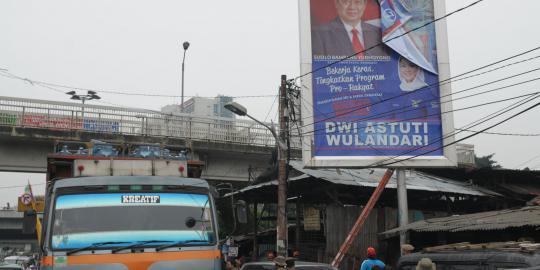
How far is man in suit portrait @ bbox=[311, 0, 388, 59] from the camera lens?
56.4 feet

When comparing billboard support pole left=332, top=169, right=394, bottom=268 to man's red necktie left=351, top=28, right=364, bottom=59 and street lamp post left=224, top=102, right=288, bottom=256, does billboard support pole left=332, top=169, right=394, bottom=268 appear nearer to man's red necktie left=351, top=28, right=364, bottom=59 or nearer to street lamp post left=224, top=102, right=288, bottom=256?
street lamp post left=224, top=102, right=288, bottom=256

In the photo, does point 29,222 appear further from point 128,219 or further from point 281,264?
point 281,264

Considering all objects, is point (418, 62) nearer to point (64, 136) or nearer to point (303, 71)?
point (303, 71)

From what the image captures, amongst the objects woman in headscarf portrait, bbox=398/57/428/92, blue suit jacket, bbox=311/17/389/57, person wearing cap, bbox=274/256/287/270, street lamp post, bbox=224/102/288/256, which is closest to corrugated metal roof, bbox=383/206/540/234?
street lamp post, bbox=224/102/288/256

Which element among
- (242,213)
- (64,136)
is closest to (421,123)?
(242,213)

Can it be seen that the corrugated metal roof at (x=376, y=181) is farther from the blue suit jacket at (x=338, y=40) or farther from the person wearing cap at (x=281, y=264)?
the person wearing cap at (x=281, y=264)

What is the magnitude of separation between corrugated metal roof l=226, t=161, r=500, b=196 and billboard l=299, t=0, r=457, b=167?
97 cm

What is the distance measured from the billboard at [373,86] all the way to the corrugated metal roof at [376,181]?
3.17 feet

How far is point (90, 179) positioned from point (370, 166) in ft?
33.3

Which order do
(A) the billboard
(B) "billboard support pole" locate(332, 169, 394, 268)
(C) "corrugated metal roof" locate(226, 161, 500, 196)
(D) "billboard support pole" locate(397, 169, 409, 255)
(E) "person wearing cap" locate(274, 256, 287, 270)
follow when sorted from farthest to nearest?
(C) "corrugated metal roof" locate(226, 161, 500, 196) → (A) the billboard → (D) "billboard support pole" locate(397, 169, 409, 255) → (B) "billboard support pole" locate(332, 169, 394, 268) → (E) "person wearing cap" locate(274, 256, 287, 270)

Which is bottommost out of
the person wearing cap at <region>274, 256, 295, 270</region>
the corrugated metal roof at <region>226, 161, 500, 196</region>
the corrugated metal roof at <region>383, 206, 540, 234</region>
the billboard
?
the person wearing cap at <region>274, 256, 295, 270</region>

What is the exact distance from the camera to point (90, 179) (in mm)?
7875

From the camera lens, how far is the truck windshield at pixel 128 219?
732 centimetres

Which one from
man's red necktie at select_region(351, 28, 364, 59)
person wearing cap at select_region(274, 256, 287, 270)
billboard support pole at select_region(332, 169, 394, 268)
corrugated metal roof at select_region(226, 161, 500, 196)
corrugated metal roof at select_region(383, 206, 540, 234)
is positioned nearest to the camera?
person wearing cap at select_region(274, 256, 287, 270)
